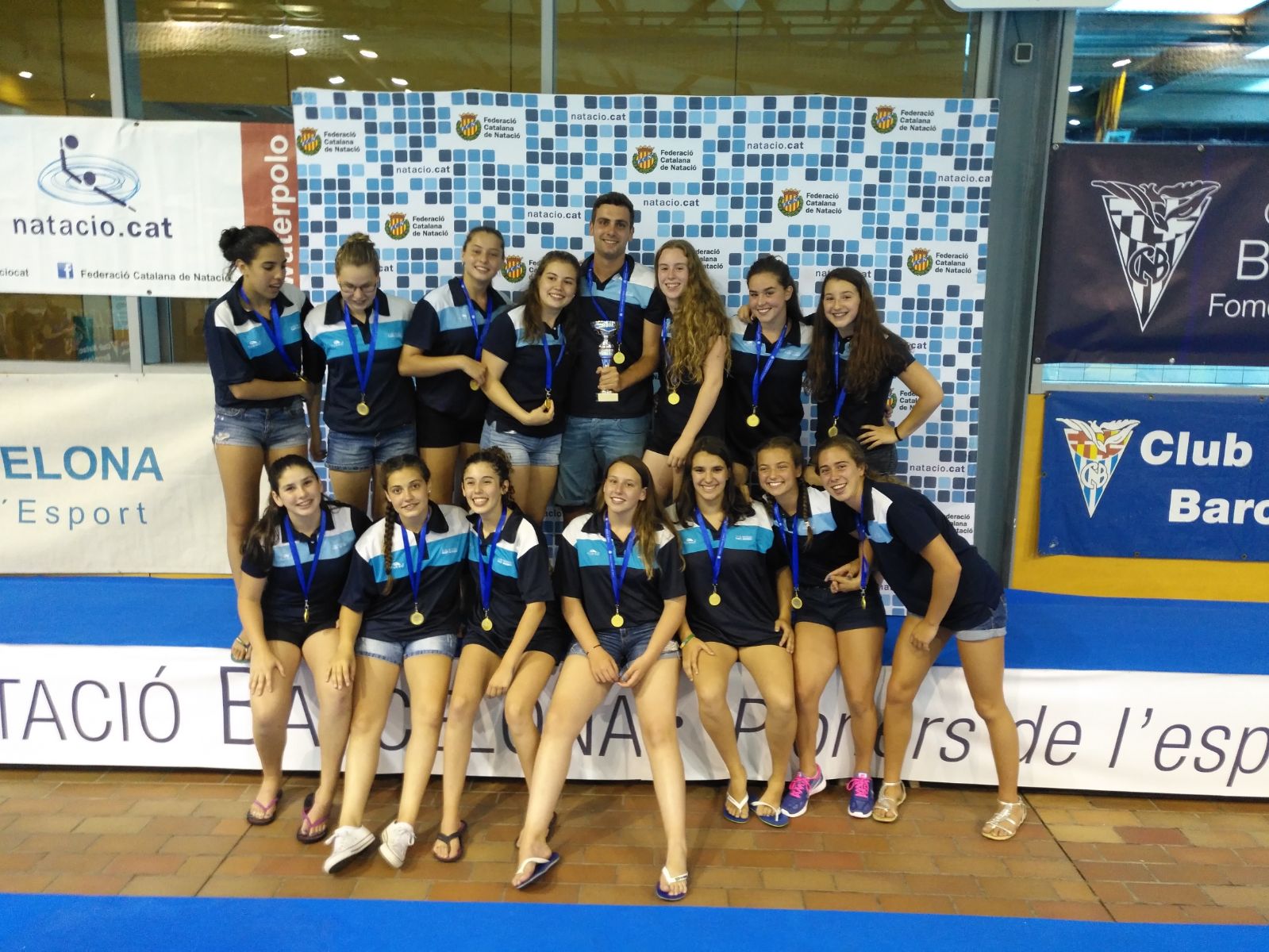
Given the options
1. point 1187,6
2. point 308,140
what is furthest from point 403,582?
point 1187,6

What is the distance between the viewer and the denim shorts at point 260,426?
11.0 ft

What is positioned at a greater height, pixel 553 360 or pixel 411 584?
pixel 553 360

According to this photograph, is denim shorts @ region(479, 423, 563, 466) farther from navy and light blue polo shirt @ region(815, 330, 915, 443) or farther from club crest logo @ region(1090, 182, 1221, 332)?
club crest logo @ region(1090, 182, 1221, 332)

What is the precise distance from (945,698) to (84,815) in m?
3.00

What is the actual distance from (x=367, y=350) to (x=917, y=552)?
83.0 inches

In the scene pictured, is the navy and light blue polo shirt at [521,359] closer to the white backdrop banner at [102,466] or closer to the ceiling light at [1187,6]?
the white backdrop banner at [102,466]

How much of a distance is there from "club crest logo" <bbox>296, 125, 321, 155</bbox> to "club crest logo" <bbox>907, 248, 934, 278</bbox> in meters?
2.81

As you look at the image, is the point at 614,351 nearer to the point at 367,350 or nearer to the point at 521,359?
the point at 521,359

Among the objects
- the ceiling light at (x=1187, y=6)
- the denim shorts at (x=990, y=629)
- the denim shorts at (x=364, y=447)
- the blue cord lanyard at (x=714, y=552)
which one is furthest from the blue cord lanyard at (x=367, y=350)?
the ceiling light at (x=1187, y=6)

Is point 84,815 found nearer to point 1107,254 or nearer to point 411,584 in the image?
point 411,584

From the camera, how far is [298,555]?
302cm

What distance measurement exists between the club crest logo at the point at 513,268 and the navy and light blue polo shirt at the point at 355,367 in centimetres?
95

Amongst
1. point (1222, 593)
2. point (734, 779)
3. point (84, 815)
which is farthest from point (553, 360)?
point (1222, 593)

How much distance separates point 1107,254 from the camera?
434 centimetres
